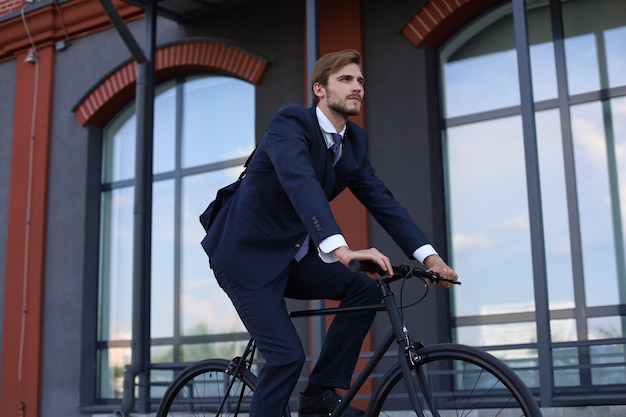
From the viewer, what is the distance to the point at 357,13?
28.0 ft

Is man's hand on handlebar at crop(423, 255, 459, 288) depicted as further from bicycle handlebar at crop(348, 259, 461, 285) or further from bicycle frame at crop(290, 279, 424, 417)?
bicycle frame at crop(290, 279, 424, 417)

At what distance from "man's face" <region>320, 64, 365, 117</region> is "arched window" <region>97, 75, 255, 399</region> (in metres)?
5.72

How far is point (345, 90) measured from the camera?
3754 millimetres

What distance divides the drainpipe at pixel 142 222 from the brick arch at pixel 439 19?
2589 millimetres

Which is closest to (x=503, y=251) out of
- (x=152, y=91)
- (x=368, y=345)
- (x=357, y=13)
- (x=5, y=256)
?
(x=368, y=345)

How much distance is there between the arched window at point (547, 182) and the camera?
7234mm

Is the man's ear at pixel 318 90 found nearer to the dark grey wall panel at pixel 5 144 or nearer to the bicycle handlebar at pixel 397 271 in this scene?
the bicycle handlebar at pixel 397 271

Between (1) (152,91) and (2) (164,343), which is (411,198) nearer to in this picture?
(1) (152,91)

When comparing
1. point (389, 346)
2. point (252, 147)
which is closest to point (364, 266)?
point (389, 346)

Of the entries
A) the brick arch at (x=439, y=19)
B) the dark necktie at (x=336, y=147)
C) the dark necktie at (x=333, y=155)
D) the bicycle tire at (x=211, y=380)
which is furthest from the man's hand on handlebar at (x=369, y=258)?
the brick arch at (x=439, y=19)

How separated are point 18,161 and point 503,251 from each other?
245 inches

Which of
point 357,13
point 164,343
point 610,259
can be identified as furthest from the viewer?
point 164,343

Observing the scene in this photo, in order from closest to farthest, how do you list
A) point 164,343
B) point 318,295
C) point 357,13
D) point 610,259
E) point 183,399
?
point 318,295 < point 183,399 < point 610,259 < point 357,13 < point 164,343

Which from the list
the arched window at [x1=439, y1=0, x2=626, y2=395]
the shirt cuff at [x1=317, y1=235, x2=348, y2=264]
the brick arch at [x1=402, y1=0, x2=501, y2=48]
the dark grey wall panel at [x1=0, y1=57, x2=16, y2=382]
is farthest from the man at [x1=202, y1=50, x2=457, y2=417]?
the dark grey wall panel at [x1=0, y1=57, x2=16, y2=382]
